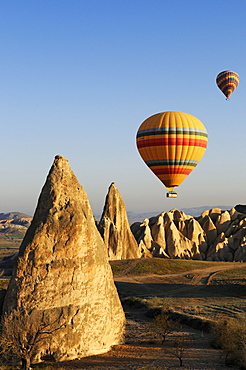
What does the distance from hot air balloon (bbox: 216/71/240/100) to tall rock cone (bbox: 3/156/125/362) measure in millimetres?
58698

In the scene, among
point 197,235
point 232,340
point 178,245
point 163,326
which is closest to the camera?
point 232,340

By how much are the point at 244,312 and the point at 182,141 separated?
21924mm

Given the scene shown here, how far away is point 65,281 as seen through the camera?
22578 mm

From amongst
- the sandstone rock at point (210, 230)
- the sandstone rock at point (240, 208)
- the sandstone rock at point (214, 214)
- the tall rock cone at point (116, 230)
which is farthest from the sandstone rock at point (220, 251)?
the sandstone rock at point (240, 208)

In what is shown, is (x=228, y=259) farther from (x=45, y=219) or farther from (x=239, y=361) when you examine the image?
(x=45, y=219)

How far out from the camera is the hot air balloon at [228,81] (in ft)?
246

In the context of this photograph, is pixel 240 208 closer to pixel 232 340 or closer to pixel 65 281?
pixel 232 340

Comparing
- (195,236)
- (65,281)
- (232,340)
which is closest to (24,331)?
(65,281)

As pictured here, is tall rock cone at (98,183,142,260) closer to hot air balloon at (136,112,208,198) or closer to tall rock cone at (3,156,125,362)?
hot air balloon at (136,112,208,198)

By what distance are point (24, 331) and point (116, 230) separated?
2094 inches

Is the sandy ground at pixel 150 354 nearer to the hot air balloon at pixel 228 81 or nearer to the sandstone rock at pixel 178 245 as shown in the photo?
the sandstone rock at pixel 178 245

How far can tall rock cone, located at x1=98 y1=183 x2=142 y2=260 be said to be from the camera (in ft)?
242

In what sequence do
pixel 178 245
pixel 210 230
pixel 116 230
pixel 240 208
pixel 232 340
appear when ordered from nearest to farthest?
pixel 232 340 → pixel 116 230 → pixel 178 245 → pixel 210 230 → pixel 240 208

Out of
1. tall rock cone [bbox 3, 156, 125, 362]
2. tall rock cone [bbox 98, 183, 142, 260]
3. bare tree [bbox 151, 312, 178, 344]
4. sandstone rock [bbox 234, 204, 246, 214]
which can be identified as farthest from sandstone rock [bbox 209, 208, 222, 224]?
tall rock cone [bbox 3, 156, 125, 362]
